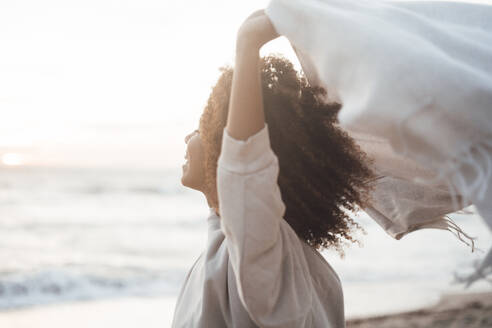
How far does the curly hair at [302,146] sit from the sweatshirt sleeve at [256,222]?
0.69 feet

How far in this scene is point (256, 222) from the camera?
0.96 m

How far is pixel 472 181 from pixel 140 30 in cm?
1108

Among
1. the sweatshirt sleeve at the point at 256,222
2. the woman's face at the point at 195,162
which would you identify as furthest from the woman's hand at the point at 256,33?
the woman's face at the point at 195,162

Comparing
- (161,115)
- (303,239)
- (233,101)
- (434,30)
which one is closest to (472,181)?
(434,30)

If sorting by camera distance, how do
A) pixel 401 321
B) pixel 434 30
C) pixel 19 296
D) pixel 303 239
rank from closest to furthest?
pixel 434 30 < pixel 303 239 < pixel 401 321 < pixel 19 296

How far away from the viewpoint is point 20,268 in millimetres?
6559

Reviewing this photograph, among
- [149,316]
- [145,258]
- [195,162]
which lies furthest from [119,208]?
[195,162]

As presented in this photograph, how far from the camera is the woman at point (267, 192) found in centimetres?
95

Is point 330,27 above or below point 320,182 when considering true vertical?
above

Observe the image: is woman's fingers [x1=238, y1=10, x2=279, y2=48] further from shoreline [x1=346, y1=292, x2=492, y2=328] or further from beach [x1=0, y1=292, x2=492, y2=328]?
shoreline [x1=346, y1=292, x2=492, y2=328]

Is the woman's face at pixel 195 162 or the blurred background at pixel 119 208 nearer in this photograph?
the woman's face at pixel 195 162

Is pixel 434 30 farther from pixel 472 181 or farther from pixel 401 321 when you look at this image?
pixel 401 321

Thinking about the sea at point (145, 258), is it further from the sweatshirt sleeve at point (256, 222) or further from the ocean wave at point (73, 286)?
the sweatshirt sleeve at point (256, 222)

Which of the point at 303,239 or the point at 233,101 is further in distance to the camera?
the point at 303,239
